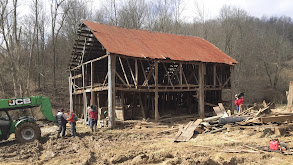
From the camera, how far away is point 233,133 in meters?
12.3

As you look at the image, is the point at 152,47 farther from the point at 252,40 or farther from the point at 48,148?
the point at 252,40

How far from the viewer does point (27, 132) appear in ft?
37.5

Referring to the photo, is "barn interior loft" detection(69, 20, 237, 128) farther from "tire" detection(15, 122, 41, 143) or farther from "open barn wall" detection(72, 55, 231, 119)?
"tire" detection(15, 122, 41, 143)

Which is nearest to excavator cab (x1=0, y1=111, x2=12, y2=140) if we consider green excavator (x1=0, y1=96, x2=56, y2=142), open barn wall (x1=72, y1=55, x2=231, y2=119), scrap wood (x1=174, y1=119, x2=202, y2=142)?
green excavator (x1=0, y1=96, x2=56, y2=142)

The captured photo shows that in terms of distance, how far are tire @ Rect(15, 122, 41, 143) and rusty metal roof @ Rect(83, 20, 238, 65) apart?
6.24 m

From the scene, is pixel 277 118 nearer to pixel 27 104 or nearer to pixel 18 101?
pixel 27 104

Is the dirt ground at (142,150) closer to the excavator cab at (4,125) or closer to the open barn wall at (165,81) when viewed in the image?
the excavator cab at (4,125)

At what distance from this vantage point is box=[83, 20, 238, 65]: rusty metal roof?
1655cm

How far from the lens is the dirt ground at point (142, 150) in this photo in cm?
786

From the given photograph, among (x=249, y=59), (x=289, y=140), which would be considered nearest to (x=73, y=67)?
(x=289, y=140)

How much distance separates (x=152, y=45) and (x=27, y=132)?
1105cm

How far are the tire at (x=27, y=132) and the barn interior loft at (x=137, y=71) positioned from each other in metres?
4.71

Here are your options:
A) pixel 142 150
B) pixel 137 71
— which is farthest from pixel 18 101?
pixel 137 71

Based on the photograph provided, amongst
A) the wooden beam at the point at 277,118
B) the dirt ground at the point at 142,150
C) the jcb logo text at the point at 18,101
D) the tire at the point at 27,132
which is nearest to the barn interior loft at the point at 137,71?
the dirt ground at the point at 142,150
